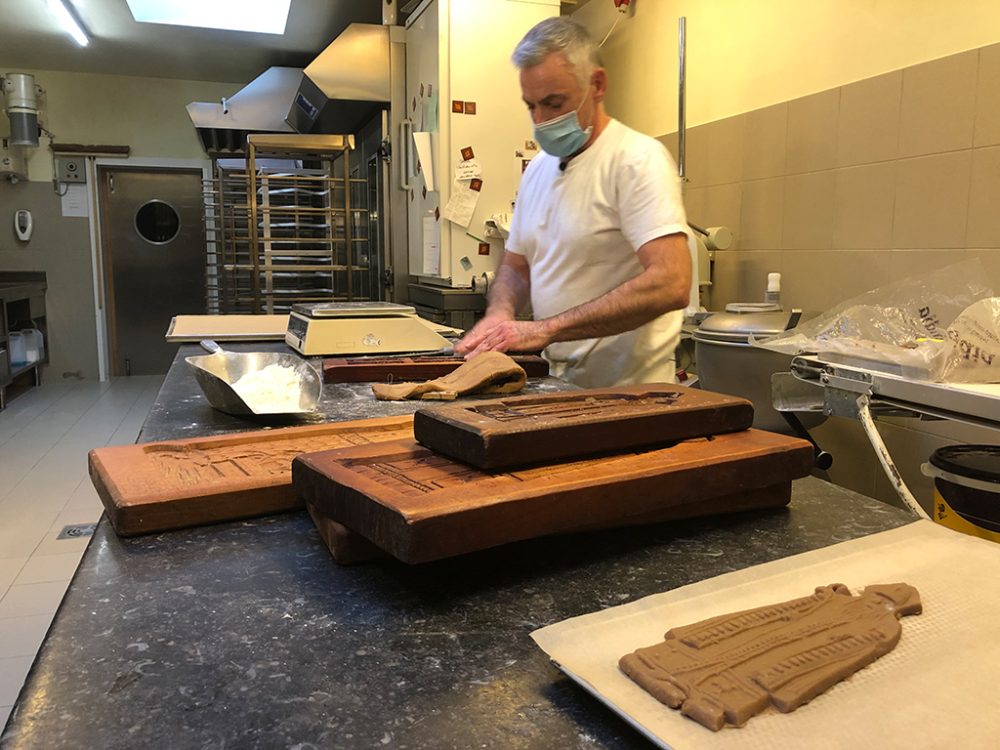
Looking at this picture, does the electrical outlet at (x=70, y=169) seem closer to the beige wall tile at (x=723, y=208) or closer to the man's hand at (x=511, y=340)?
the beige wall tile at (x=723, y=208)

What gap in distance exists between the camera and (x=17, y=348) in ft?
20.5

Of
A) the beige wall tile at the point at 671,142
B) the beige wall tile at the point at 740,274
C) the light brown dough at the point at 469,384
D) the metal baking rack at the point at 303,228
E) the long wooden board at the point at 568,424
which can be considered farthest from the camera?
the metal baking rack at the point at 303,228

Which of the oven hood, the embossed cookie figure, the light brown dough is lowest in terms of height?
the embossed cookie figure

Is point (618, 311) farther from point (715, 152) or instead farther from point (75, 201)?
point (75, 201)

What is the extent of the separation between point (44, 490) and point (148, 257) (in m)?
3.86

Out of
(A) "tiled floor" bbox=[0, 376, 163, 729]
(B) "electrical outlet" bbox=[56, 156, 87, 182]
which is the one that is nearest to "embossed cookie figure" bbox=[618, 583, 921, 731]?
(A) "tiled floor" bbox=[0, 376, 163, 729]

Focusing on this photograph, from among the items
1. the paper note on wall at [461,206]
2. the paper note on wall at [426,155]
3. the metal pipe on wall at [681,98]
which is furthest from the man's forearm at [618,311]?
the paper note on wall at [426,155]

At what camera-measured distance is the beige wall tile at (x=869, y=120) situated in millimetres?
2299

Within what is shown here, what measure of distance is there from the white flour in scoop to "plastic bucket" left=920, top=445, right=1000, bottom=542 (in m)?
1.12

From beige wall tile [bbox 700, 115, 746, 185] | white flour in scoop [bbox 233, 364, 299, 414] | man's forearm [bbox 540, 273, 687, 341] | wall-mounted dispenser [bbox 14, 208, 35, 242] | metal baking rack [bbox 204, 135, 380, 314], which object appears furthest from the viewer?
wall-mounted dispenser [bbox 14, 208, 35, 242]

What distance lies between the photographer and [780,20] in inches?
107

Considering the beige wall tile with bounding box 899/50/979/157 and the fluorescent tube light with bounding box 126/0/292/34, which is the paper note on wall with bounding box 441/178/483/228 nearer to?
the beige wall tile with bounding box 899/50/979/157

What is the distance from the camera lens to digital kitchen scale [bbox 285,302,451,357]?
2098 millimetres

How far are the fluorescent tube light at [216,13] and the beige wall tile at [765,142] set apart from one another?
124 inches
